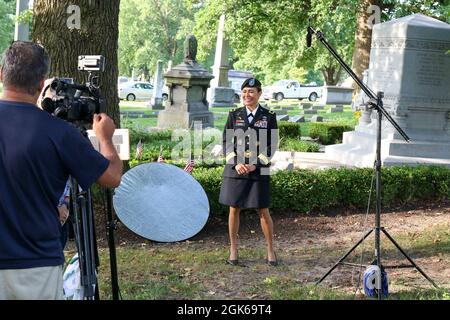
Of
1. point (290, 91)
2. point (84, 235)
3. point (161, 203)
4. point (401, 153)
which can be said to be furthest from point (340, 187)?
point (290, 91)

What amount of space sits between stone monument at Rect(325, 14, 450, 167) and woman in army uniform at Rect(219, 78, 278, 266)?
584 centimetres

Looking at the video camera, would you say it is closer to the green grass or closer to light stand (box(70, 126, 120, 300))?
light stand (box(70, 126, 120, 300))

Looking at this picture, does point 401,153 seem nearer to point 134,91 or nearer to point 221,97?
point 221,97

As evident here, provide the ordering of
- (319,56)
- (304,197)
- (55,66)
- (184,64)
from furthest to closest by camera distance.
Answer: (319,56) < (184,64) < (304,197) < (55,66)

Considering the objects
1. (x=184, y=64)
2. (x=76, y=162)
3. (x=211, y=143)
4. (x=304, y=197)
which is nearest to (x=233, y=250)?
(x=304, y=197)

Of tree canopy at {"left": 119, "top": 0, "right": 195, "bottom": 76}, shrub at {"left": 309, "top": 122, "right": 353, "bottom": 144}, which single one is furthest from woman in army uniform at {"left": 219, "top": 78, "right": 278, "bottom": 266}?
tree canopy at {"left": 119, "top": 0, "right": 195, "bottom": 76}

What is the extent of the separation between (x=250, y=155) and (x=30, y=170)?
3516 mm

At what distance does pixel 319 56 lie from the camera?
3909cm

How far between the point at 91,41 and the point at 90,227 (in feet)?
13.2

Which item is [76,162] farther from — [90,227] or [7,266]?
[90,227]

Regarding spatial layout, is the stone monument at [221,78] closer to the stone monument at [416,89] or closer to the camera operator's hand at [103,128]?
the stone monument at [416,89]

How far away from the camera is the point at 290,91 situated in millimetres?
54000

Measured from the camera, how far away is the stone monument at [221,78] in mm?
27453

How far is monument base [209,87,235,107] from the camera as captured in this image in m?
31.1
